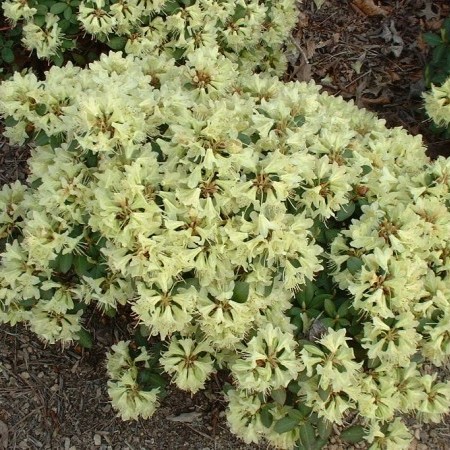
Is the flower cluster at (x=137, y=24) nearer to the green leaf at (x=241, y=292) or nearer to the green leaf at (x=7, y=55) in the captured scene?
the green leaf at (x=7, y=55)

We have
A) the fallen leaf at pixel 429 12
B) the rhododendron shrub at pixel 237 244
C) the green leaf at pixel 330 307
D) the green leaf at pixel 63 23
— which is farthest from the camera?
the fallen leaf at pixel 429 12

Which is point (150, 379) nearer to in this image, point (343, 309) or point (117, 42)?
point (343, 309)

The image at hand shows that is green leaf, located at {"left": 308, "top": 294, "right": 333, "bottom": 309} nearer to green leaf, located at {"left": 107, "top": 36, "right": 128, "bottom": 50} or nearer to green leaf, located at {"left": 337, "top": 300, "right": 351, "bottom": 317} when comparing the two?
green leaf, located at {"left": 337, "top": 300, "right": 351, "bottom": 317}

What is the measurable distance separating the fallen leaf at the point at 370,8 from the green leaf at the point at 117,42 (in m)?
2.08

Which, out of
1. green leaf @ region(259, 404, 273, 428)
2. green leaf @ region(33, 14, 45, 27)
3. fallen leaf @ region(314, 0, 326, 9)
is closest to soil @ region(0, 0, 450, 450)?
green leaf @ region(259, 404, 273, 428)

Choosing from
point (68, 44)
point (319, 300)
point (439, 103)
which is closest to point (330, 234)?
point (319, 300)

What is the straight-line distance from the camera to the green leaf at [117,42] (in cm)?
321

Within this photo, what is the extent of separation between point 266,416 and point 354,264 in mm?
660

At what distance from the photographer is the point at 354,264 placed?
2.35 metres

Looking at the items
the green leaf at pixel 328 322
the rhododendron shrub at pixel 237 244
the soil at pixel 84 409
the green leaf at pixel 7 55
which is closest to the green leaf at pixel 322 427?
the rhododendron shrub at pixel 237 244

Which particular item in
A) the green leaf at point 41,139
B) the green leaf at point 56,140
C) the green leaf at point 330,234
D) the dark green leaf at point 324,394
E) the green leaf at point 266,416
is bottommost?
the green leaf at point 266,416

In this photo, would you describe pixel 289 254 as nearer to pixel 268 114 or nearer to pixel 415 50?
pixel 268 114

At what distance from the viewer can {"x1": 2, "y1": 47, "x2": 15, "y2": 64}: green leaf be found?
3505 mm

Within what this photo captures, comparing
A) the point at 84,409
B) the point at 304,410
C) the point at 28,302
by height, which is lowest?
the point at 84,409
